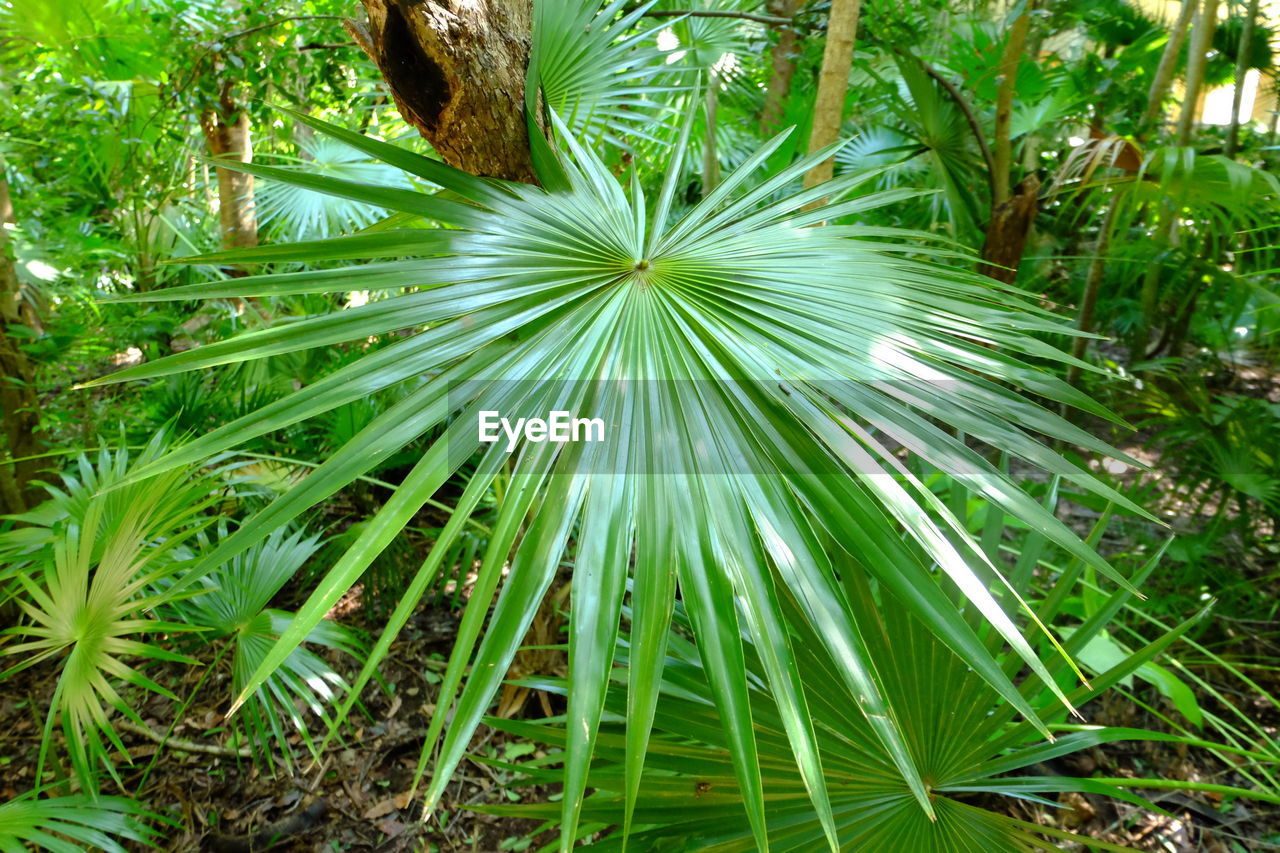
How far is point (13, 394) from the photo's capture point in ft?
6.35

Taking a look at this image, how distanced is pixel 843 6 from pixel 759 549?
131 cm

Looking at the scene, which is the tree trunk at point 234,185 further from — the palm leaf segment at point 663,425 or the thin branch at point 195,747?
the palm leaf segment at point 663,425

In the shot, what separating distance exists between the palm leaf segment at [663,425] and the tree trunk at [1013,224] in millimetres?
1133

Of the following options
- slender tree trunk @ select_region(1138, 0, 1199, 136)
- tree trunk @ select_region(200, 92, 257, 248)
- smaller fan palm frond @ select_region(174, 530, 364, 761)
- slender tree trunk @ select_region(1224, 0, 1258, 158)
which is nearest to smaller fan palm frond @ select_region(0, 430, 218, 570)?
smaller fan palm frond @ select_region(174, 530, 364, 761)

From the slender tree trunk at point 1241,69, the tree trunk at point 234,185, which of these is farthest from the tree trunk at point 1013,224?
the tree trunk at point 234,185

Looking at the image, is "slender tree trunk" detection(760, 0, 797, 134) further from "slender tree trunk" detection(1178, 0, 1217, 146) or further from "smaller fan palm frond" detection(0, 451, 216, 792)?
"smaller fan palm frond" detection(0, 451, 216, 792)

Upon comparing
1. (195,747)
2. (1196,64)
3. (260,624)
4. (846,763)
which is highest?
(1196,64)

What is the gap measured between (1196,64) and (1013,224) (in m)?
1.16

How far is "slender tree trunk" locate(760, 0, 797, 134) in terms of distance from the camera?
2.54 metres

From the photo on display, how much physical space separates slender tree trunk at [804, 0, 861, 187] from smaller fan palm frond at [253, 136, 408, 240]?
1.46m

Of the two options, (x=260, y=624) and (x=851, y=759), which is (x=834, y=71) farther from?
(x=260, y=624)

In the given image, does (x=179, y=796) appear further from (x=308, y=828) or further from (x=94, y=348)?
(x=94, y=348)

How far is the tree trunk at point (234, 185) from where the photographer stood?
277cm

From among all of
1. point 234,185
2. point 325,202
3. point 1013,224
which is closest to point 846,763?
point 1013,224
